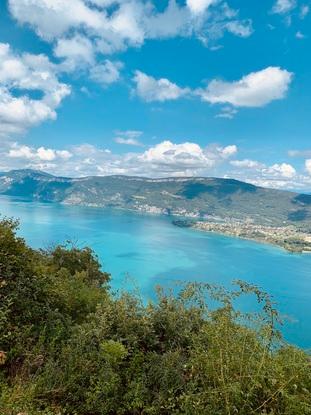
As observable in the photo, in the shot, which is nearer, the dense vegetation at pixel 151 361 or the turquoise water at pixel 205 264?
the dense vegetation at pixel 151 361

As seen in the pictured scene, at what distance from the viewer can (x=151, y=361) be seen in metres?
5.79

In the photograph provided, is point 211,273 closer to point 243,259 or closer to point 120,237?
point 243,259

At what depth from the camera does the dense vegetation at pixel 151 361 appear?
4621mm

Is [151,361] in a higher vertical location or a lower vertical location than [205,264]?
higher

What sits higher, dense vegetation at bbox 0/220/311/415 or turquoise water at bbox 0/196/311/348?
dense vegetation at bbox 0/220/311/415

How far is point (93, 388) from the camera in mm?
5133

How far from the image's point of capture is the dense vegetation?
4621mm

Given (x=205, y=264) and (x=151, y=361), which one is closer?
(x=151, y=361)

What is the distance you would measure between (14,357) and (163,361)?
8.30ft

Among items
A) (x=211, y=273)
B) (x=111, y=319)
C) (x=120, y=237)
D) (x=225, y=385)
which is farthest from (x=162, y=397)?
(x=120, y=237)

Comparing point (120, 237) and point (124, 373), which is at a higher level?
point (124, 373)

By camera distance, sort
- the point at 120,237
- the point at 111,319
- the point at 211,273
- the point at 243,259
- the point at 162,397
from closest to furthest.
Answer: the point at 162,397 < the point at 111,319 < the point at 211,273 < the point at 243,259 < the point at 120,237

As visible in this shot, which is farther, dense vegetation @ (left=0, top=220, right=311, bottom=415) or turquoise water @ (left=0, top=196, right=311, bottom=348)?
turquoise water @ (left=0, top=196, right=311, bottom=348)

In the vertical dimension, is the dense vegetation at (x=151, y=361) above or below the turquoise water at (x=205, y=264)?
above
